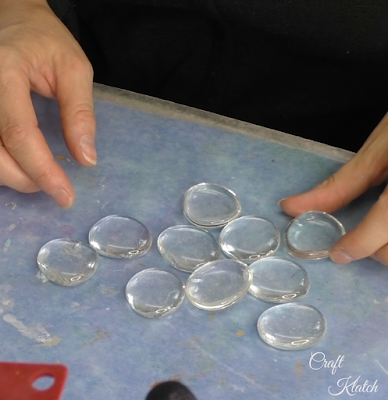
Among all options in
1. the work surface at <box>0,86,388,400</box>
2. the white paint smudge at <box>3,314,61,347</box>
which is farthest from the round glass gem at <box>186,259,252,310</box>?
the white paint smudge at <box>3,314,61,347</box>

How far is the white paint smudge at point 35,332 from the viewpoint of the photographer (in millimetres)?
507

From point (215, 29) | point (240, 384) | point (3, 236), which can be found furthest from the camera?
point (215, 29)

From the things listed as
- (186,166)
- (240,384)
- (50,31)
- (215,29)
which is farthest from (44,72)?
(240,384)

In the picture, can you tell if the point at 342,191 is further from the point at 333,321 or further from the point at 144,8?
the point at 144,8

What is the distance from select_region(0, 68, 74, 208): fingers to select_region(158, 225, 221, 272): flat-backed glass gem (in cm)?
12

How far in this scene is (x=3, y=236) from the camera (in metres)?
0.59

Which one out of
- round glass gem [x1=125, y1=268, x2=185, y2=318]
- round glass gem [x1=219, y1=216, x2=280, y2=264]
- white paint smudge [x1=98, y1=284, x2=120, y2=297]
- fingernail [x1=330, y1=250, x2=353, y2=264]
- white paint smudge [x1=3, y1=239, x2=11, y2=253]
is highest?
fingernail [x1=330, y1=250, x2=353, y2=264]

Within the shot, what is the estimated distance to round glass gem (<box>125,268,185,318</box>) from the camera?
527 mm

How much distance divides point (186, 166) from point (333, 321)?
0.84 ft

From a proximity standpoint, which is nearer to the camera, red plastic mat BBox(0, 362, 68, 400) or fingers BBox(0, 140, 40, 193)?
red plastic mat BBox(0, 362, 68, 400)

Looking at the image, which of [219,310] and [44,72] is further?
[44,72]

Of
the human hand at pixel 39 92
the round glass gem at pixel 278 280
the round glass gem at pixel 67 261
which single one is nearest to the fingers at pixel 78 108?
the human hand at pixel 39 92

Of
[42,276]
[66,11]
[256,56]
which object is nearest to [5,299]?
[42,276]

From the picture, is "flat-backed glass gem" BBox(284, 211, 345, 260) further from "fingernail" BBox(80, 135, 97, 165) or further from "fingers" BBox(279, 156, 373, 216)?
"fingernail" BBox(80, 135, 97, 165)
